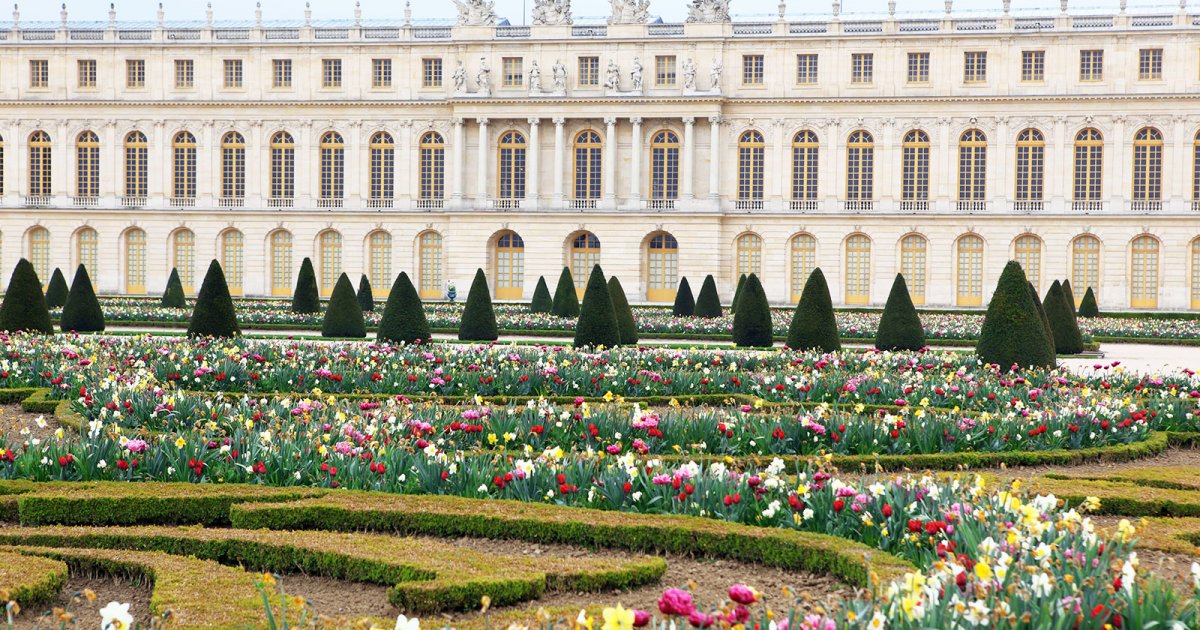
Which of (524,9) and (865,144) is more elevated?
(524,9)

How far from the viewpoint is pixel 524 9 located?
185 feet

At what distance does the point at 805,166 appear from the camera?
167 ft

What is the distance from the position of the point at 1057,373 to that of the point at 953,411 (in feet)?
16.3

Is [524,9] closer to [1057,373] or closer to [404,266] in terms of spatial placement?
[404,266]

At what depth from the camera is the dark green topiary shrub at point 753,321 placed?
26.2 meters

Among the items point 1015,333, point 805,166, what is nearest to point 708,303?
point 805,166

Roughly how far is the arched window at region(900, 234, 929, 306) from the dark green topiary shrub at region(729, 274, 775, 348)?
1004 inches

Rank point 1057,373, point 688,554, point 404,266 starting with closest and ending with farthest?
point 688,554, point 1057,373, point 404,266

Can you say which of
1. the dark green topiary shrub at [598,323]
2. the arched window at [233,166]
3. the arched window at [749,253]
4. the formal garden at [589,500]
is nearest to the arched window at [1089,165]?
the arched window at [749,253]

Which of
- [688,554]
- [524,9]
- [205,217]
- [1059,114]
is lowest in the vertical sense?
[688,554]

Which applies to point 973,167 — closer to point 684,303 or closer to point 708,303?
point 684,303

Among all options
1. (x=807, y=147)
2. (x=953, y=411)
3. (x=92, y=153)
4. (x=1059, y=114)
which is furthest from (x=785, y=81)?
(x=953, y=411)

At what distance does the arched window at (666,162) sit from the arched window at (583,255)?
11.1 ft

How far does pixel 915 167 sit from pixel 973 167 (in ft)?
7.46
